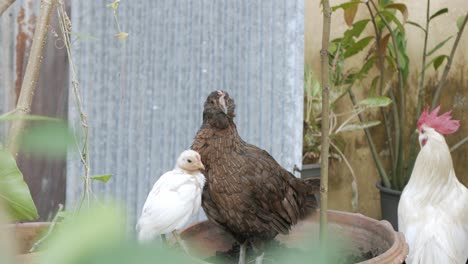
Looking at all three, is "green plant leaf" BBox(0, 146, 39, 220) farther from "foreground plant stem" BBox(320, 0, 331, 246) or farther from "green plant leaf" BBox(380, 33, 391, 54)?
"green plant leaf" BBox(380, 33, 391, 54)

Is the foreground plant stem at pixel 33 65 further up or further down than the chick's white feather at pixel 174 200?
further up

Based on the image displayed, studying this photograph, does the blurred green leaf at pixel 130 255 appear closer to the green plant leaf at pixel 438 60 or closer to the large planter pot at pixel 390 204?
the large planter pot at pixel 390 204

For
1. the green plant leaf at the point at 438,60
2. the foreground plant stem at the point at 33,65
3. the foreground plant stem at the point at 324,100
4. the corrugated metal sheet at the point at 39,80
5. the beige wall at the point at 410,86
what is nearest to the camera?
the foreground plant stem at the point at 33,65

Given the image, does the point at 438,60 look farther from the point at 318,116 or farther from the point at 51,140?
the point at 51,140

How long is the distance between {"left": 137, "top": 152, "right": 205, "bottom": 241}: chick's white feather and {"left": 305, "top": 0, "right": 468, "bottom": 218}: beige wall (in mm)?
1907

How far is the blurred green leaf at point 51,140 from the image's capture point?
20cm

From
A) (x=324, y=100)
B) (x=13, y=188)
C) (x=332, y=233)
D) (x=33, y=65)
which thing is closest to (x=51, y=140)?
(x=13, y=188)

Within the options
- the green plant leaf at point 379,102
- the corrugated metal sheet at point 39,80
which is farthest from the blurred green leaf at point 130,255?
the green plant leaf at point 379,102

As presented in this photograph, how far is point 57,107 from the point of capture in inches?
64.5

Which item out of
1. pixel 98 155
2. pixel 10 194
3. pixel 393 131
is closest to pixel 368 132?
pixel 393 131

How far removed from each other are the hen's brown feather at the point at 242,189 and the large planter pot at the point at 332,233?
0.23 feet

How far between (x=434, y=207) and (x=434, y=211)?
0.03 metres

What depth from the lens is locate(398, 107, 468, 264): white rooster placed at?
1.60 meters

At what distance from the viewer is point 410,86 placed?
2744 millimetres
